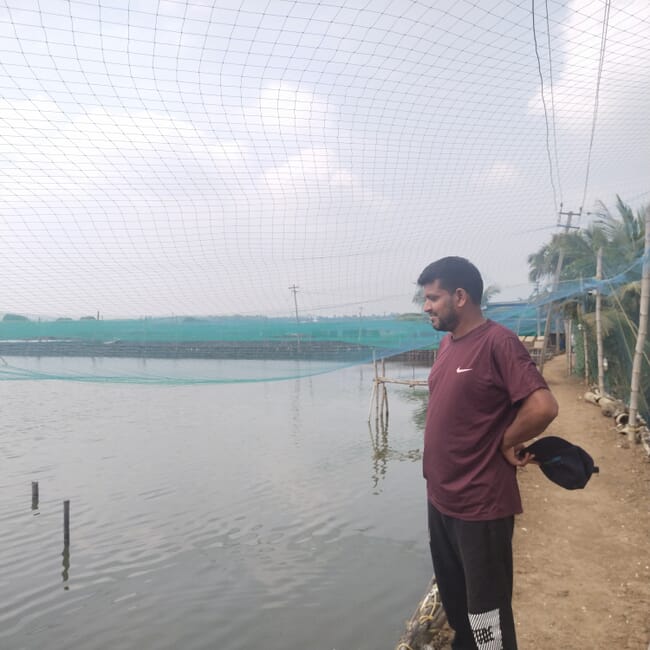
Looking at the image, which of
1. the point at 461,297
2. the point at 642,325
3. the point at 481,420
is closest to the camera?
the point at 481,420

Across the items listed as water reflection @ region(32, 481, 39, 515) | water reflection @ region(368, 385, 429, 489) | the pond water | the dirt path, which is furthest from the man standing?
water reflection @ region(368, 385, 429, 489)

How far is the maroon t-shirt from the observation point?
164 cm

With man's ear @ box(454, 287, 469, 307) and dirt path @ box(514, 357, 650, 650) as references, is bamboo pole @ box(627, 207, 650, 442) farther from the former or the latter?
man's ear @ box(454, 287, 469, 307)

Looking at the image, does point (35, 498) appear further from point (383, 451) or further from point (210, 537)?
point (383, 451)

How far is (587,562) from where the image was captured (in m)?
3.86

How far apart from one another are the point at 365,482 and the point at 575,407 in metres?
4.58

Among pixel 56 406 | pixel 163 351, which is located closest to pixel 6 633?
pixel 163 351

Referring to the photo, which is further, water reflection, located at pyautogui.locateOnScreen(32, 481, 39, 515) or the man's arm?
water reflection, located at pyautogui.locateOnScreen(32, 481, 39, 515)

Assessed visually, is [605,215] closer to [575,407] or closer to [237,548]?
[575,407]

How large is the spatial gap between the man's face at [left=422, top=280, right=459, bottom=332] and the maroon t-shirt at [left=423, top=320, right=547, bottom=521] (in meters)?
0.09

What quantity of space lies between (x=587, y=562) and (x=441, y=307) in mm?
2960

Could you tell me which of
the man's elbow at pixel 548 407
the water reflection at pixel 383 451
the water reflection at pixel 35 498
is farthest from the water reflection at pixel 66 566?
the man's elbow at pixel 548 407

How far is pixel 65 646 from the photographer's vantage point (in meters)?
4.73

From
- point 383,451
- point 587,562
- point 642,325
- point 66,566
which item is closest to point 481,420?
point 587,562
